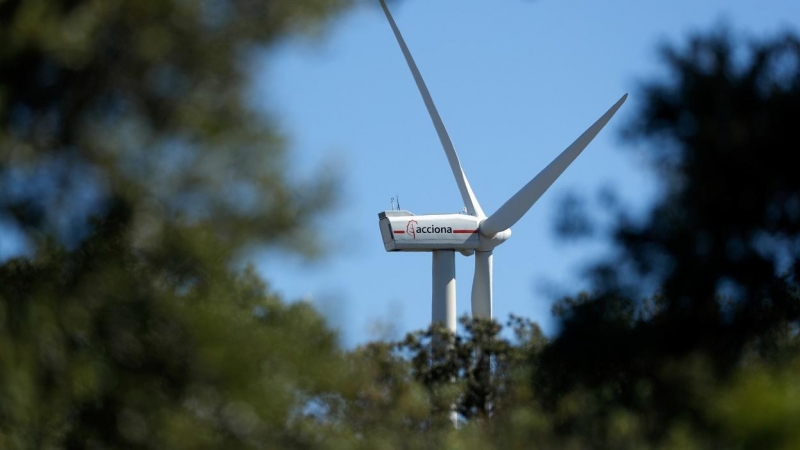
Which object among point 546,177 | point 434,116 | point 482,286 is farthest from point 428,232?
point 546,177

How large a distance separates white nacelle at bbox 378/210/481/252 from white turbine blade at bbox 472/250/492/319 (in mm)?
399

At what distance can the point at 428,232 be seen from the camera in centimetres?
3278

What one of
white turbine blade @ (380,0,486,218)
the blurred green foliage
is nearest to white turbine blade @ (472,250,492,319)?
white turbine blade @ (380,0,486,218)

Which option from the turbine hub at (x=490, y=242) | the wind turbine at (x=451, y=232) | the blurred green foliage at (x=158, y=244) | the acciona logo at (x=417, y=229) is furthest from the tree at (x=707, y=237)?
the acciona logo at (x=417, y=229)

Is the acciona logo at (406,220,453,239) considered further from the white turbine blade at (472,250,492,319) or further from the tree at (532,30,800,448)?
the tree at (532,30,800,448)

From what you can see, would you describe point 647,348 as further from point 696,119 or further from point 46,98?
point 46,98

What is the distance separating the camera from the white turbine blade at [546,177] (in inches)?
1058

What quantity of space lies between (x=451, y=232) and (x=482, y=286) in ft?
7.21

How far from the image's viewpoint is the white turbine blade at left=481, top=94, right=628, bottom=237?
2688cm

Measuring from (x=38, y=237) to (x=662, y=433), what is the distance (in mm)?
4662

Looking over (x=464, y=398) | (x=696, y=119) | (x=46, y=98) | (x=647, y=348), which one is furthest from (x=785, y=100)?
(x=46, y=98)

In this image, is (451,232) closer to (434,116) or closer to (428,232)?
(428,232)

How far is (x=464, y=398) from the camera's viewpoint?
712 inches

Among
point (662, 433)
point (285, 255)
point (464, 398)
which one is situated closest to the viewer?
point (285, 255)
